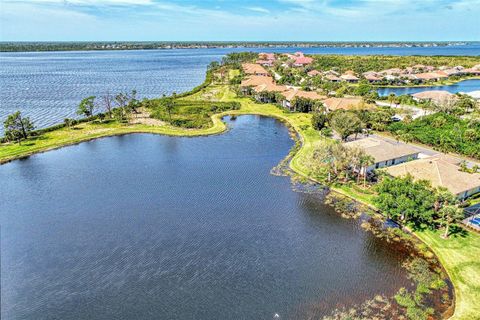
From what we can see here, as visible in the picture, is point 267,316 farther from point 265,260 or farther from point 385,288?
point 385,288

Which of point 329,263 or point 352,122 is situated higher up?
point 352,122

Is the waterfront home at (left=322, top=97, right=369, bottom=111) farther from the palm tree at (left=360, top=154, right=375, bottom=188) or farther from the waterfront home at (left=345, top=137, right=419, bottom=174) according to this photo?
the palm tree at (left=360, top=154, right=375, bottom=188)

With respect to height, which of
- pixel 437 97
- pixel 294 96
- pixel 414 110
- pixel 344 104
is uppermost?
pixel 294 96

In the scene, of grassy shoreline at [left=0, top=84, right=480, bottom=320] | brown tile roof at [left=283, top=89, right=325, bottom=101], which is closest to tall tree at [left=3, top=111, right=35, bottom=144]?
grassy shoreline at [left=0, top=84, right=480, bottom=320]

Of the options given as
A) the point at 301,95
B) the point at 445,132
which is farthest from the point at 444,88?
the point at 445,132

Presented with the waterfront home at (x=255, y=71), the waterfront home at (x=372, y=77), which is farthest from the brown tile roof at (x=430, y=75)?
the waterfront home at (x=255, y=71)

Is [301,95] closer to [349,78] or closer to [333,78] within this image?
[333,78]

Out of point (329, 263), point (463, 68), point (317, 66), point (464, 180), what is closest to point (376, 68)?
point (317, 66)
